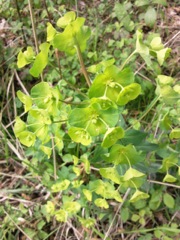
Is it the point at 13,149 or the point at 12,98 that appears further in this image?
the point at 12,98

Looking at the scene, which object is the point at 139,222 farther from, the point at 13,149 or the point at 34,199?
the point at 13,149

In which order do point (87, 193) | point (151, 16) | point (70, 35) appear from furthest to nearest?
1. point (151, 16)
2. point (87, 193)
3. point (70, 35)

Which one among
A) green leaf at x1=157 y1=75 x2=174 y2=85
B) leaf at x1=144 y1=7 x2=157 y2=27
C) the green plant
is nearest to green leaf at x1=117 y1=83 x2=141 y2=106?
the green plant

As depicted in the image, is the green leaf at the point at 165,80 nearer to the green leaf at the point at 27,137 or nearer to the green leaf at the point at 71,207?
the green leaf at the point at 27,137

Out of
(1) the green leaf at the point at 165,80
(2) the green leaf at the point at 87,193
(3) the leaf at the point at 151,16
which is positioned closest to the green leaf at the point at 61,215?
(2) the green leaf at the point at 87,193

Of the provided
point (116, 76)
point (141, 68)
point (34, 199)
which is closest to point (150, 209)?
point (34, 199)

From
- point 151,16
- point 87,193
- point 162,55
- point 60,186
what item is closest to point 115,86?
point 162,55

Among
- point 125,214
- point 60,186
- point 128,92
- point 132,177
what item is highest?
point 128,92

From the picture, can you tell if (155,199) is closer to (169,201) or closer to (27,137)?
(169,201)

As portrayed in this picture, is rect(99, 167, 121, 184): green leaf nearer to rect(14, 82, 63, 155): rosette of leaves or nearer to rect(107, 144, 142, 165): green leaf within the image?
rect(107, 144, 142, 165): green leaf
